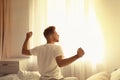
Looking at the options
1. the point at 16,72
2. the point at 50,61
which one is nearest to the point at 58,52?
the point at 50,61

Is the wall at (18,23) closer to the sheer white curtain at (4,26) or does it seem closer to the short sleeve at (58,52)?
the sheer white curtain at (4,26)

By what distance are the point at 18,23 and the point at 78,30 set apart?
3.55 feet

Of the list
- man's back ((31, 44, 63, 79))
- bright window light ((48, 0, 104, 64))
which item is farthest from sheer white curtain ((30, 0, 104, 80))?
man's back ((31, 44, 63, 79))

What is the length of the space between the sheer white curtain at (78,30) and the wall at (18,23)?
37 cm

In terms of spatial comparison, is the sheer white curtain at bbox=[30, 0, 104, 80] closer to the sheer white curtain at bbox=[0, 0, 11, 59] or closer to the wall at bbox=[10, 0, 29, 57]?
the wall at bbox=[10, 0, 29, 57]

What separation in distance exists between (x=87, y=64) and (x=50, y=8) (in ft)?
3.39

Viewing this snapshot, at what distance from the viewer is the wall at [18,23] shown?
4453 mm

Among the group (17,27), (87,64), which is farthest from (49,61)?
(17,27)

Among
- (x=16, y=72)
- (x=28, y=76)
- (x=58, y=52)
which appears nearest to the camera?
(x=58, y=52)

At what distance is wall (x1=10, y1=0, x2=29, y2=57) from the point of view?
14.6 ft

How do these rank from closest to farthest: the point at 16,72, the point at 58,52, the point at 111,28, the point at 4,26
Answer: the point at 58,52 → the point at 111,28 → the point at 16,72 → the point at 4,26

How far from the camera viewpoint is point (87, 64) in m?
3.98

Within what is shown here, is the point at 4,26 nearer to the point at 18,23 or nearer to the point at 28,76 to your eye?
the point at 18,23

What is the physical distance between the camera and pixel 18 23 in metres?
4.51
